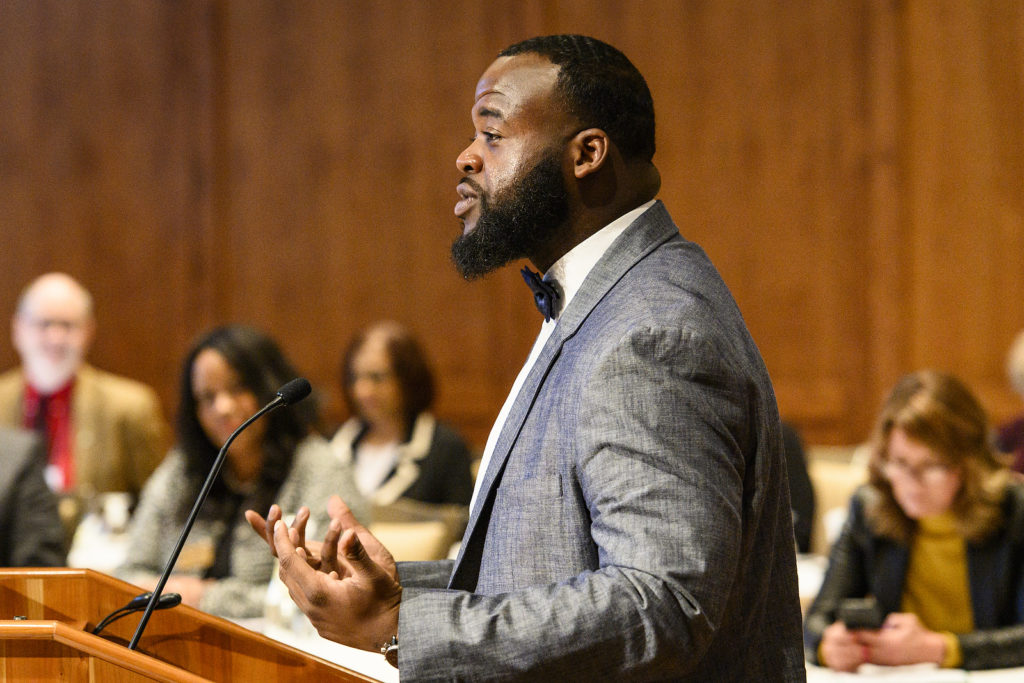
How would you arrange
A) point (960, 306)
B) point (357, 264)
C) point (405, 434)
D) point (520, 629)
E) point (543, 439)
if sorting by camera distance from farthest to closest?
point (357, 264)
point (960, 306)
point (405, 434)
point (543, 439)
point (520, 629)

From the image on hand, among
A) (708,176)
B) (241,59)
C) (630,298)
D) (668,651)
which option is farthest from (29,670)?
(241,59)

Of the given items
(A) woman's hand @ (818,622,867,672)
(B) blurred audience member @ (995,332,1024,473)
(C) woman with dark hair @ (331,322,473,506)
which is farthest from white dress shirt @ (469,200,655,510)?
(B) blurred audience member @ (995,332,1024,473)

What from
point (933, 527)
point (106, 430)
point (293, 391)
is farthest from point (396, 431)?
point (293, 391)

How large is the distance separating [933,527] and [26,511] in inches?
100

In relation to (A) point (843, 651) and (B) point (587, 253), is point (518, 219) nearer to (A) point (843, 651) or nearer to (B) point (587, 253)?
(B) point (587, 253)

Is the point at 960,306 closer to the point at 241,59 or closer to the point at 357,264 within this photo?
the point at 357,264

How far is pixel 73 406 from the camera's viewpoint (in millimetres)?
5434

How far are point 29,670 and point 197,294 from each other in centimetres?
566

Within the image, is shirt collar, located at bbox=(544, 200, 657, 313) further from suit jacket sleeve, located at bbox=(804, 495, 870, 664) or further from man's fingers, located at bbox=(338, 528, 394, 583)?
suit jacket sleeve, located at bbox=(804, 495, 870, 664)

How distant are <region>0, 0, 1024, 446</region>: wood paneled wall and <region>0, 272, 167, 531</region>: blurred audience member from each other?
3.45ft

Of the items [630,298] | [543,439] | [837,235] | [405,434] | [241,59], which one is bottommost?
[405,434]

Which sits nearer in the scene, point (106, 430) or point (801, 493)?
point (801, 493)

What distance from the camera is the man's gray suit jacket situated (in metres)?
1.19

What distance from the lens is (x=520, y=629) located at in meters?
1.19
